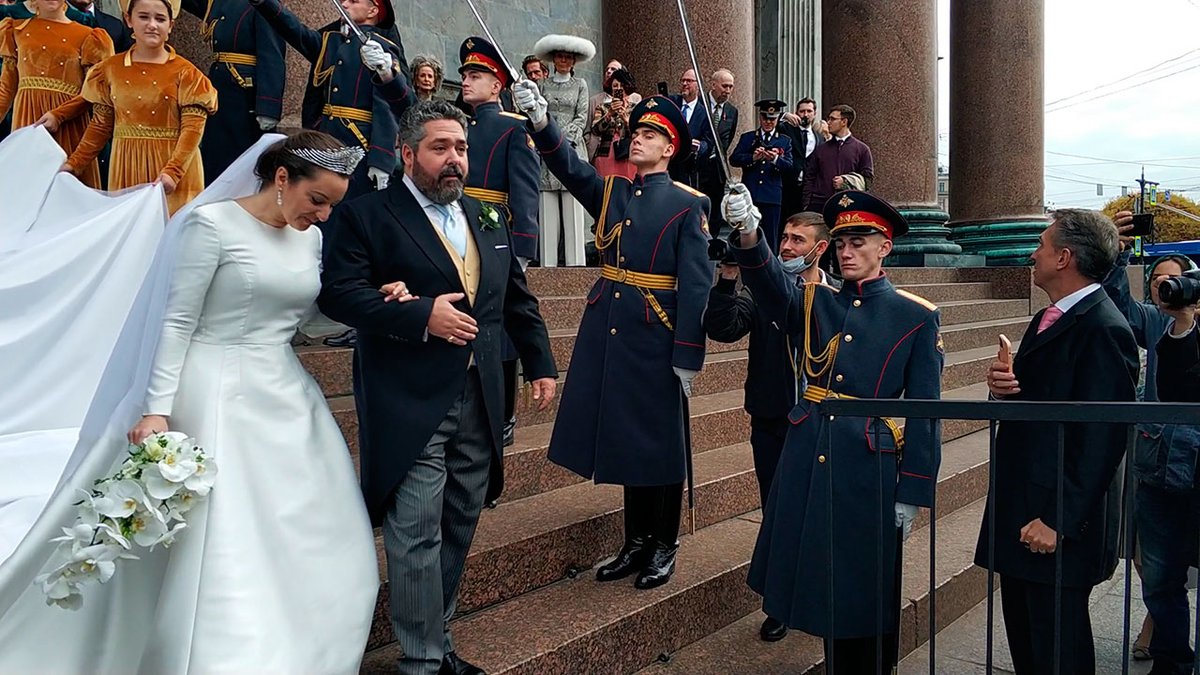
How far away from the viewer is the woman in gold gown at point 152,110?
5.37 metres

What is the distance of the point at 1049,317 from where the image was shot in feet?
11.6

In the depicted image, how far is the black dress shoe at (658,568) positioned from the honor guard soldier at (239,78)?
379 centimetres

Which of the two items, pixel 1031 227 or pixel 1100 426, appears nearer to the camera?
pixel 1100 426

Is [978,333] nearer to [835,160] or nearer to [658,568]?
[835,160]

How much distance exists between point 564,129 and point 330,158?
561cm

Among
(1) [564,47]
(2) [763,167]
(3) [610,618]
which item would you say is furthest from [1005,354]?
(2) [763,167]

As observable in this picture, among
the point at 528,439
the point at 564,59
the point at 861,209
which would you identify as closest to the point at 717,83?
the point at 564,59

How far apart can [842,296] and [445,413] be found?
158 centimetres

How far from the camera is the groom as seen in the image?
298cm

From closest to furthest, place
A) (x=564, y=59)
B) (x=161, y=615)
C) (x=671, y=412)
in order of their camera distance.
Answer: (x=161, y=615) < (x=671, y=412) < (x=564, y=59)

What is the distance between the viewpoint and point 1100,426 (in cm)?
317

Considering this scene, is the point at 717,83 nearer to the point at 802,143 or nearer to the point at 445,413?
the point at 802,143

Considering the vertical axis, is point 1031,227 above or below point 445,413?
above

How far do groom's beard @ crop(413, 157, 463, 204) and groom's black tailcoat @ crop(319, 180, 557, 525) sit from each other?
0.20 feet
